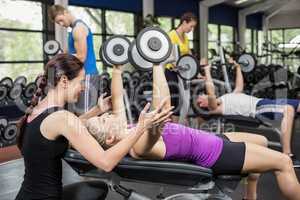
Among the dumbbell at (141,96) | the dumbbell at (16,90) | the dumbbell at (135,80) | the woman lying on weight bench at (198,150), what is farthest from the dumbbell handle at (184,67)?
the woman lying on weight bench at (198,150)

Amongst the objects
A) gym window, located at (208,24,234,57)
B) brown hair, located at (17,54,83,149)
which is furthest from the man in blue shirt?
gym window, located at (208,24,234,57)

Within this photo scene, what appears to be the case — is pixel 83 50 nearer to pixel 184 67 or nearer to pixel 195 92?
pixel 184 67

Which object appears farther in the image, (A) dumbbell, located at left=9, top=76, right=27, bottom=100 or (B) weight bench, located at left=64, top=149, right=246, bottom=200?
(A) dumbbell, located at left=9, top=76, right=27, bottom=100

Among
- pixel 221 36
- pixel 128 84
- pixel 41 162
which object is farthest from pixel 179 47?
pixel 221 36

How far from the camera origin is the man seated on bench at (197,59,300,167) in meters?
2.68

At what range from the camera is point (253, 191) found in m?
1.90

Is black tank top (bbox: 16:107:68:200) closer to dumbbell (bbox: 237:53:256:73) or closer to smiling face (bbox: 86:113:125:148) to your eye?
smiling face (bbox: 86:113:125:148)

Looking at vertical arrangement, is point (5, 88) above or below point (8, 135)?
above

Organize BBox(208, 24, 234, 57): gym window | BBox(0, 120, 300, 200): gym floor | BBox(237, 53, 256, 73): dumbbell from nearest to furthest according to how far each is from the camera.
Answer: BBox(0, 120, 300, 200): gym floor < BBox(237, 53, 256, 73): dumbbell < BBox(208, 24, 234, 57): gym window

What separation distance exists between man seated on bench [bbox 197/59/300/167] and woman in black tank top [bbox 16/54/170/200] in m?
1.59

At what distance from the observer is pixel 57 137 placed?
45.6 inches

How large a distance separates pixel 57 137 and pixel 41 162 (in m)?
0.09

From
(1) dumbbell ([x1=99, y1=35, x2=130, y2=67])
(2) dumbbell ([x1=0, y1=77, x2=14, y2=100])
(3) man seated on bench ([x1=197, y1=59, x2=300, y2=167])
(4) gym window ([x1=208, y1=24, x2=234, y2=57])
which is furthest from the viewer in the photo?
(4) gym window ([x1=208, y1=24, x2=234, y2=57])

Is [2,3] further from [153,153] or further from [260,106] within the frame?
[153,153]
